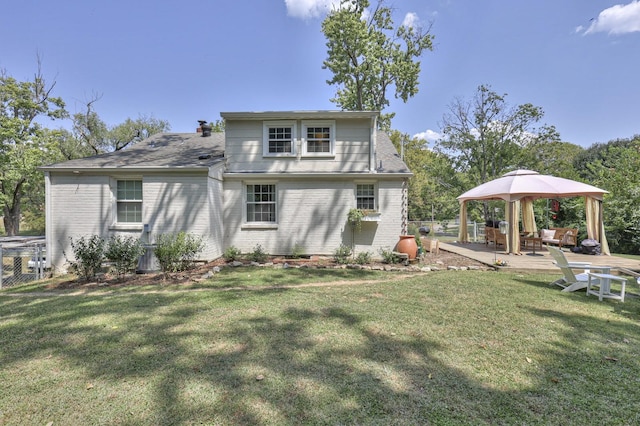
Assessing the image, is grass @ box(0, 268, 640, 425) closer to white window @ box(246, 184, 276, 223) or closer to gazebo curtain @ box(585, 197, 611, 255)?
white window @ box(246, 184, 276, 223)

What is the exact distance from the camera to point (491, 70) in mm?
19094

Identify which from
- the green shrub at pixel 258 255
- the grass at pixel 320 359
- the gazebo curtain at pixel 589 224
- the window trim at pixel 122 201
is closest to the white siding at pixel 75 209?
the window trim at pixel 122 201

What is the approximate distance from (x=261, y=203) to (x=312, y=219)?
6.62 feet

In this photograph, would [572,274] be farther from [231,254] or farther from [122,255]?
[122,255]

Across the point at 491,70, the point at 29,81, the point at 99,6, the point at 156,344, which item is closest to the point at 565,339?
the point at 156,344

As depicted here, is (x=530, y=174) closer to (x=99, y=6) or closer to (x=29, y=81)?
(x=99, y=6)

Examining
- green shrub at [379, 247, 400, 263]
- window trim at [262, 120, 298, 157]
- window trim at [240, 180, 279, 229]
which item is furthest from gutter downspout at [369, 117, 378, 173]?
window trim at [240, 180, 279, 229]

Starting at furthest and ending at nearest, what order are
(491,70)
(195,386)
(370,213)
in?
(491,70) → (370,213) → (195,386)

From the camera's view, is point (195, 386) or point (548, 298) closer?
point (195, 386)

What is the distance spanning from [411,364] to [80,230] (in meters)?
11.0

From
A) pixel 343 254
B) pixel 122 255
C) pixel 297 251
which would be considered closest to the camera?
pixel 122 255

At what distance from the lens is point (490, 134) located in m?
20.8

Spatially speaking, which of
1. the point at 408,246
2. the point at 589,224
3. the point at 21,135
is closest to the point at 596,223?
the point at 589,224

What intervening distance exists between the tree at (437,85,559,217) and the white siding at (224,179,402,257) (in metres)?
14.4
